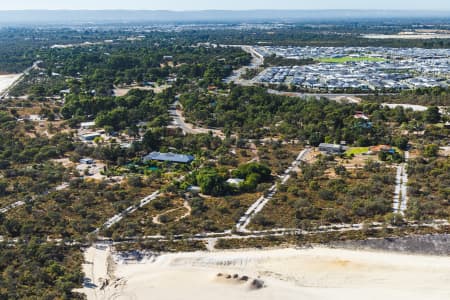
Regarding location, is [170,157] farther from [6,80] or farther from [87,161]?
[6,80]

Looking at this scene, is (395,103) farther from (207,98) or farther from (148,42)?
(148,42)

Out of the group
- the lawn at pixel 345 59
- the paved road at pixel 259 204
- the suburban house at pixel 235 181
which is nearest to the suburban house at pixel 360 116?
the paved road at pixel 259 204

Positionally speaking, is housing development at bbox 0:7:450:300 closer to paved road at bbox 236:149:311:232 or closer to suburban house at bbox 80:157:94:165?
paved road at bbox 236:149:311:232

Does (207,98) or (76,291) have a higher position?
(207,98)

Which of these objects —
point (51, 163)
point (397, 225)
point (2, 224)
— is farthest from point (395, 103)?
A: point (2, 224)

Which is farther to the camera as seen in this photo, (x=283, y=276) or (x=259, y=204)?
(x=259, y=204)

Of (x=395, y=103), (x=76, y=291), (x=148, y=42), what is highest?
(x=148, y=42)

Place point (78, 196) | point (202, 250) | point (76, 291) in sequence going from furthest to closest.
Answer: point (78, 196) → point (202, 250) → point (76, 291)

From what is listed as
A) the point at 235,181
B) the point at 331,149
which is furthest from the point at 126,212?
the point at 331,149
